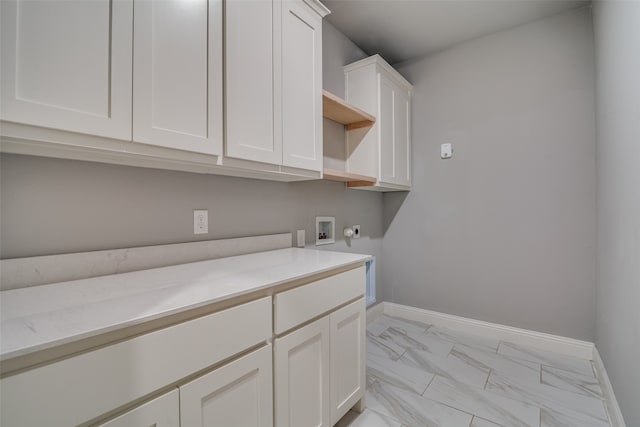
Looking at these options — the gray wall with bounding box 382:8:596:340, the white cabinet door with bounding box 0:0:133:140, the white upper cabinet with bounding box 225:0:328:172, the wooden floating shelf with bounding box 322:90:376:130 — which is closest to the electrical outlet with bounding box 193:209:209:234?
the white upper cabinet with bounding box 225:0:328:172

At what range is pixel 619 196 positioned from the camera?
1486 millimetres

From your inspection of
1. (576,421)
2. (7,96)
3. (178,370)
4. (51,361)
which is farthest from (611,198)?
(7,96)

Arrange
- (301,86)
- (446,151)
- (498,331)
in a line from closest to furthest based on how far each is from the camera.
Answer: (301,86) → (498,331) → (446,151)

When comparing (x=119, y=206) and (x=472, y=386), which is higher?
(x=119, y=206)

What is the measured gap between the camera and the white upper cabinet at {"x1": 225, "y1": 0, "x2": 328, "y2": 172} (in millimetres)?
1233

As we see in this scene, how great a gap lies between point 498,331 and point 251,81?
2704 millimetres

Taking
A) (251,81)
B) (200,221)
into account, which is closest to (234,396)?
(200,221)

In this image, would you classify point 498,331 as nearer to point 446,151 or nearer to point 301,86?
point 446,151

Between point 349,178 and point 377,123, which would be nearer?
point 349,178

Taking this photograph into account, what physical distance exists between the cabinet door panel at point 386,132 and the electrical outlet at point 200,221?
4.66ft

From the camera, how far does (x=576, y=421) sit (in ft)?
4.97

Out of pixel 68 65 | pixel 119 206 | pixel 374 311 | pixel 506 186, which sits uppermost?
pixel 68 65

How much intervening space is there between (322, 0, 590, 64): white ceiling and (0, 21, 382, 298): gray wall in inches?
55.2

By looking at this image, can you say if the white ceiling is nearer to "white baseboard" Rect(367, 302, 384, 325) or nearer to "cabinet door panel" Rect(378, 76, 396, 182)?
"cabinet door panel" Rect(378, 76, 396, 182)
